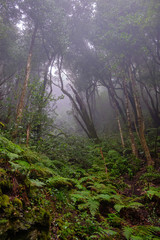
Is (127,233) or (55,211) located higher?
(55,211)

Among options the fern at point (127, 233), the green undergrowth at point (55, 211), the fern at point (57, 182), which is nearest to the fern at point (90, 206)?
the green undergrowth at point (55, 211)

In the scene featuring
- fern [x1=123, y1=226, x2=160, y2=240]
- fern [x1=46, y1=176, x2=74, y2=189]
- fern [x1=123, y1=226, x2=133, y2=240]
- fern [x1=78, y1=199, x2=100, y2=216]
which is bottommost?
fern [x1=123, y1=226, x2=160, y2=240]

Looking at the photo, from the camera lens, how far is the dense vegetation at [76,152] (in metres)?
2.61

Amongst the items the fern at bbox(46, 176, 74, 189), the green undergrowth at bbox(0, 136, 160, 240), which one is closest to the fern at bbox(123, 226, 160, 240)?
the green undergrowth at bbox(0, 136, 160, 240)

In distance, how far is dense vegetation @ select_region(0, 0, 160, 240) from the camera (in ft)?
8.55

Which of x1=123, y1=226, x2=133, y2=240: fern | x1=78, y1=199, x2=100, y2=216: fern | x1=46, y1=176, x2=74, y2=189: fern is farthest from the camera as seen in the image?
x1=46, y1=176, x2=74, y2=189: fern

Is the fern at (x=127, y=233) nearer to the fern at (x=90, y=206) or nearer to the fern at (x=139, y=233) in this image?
the fern at (x=139, y=233)

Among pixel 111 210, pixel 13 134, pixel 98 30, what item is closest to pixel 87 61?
pixel 98 30

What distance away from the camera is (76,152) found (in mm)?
7828

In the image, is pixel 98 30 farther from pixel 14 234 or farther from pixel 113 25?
pixel 14 234

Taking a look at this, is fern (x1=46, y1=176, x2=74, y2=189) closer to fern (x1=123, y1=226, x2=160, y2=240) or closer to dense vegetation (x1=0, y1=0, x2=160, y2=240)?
dense vegetation (x1=0, y1=0, x2=160, y2=240)

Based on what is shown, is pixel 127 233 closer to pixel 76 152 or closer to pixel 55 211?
pixel 55 211

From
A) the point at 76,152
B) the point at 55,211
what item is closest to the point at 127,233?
the point at 55,211

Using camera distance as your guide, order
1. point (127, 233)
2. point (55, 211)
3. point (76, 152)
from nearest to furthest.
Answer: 1. point (127, 233)
2. point (55, 211)
3. point (76, 152)
